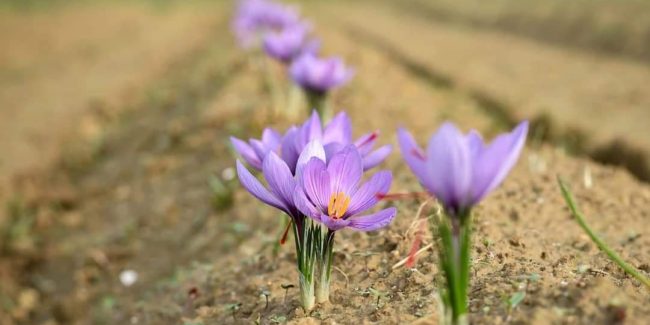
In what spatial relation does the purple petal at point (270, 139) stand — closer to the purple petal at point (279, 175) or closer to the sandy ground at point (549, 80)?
the purple petal at point (279, 175)

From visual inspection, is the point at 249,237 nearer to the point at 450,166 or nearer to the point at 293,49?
the point at 293,49

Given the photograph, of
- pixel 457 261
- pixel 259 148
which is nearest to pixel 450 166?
pixel 457 261

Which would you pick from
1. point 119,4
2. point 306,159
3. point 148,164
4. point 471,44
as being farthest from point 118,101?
point 119,4

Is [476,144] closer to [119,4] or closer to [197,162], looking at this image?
[197,162]

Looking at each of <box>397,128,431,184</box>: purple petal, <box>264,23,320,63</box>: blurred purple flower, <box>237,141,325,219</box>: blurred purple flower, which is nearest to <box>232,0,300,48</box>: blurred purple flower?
<box>264,23,320,63</box>: blurred purple flower

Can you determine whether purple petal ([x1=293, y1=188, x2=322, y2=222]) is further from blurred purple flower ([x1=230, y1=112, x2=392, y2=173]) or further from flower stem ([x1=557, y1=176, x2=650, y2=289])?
flower stem ([x1=557, y1=176, x2=650, y2=289])
